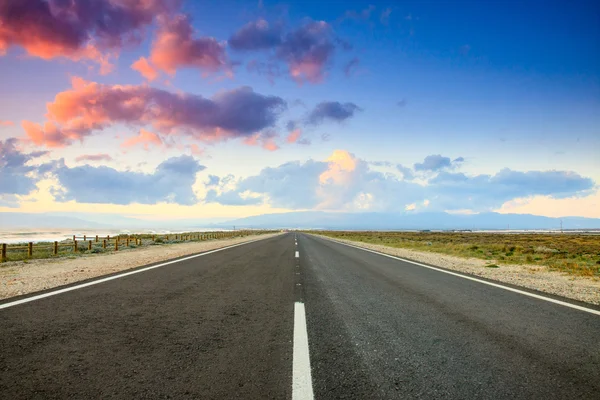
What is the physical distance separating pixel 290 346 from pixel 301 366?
23.8 inches

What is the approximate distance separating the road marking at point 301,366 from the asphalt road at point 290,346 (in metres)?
0.02

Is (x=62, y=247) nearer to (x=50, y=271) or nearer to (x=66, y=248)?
(x=66, y=248)

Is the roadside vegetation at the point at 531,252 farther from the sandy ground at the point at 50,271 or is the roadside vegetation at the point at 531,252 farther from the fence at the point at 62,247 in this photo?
the fence at the point at 62,247

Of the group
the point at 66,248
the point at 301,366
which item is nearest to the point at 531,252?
the point at 301,366

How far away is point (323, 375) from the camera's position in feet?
10.1

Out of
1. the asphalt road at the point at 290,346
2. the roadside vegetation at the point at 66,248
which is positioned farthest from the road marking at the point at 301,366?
the roadside vegetation at the point at 66,248

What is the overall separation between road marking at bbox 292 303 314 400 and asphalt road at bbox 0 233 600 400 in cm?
2

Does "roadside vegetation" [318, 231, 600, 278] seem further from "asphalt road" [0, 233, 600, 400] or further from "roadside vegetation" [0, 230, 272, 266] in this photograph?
"roadside vegetation" [0, 230, 272, 266]

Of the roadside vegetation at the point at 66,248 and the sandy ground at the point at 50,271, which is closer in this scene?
the sandy ground at the point at 50,271

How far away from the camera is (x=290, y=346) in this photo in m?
3.88

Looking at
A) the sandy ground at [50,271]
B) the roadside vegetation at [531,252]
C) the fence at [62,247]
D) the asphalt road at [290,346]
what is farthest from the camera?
the fence at [62,247]

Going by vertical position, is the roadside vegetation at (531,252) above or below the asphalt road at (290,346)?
below

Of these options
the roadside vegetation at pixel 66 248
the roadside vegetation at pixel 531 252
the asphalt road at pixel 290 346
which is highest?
the asphalt road at pixel 290 346

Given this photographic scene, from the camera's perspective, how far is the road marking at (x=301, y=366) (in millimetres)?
2726
